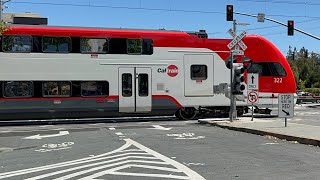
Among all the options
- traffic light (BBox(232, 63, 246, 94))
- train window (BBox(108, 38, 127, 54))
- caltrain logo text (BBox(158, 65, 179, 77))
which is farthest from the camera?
caltrain logo text (BBox(158, 65, 179, 77))

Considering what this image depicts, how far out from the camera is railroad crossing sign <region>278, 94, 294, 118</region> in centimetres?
1638

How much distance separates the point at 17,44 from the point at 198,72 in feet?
27.6

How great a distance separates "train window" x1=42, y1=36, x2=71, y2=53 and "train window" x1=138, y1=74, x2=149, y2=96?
3501 millimetres

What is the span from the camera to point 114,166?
8891 millimetres

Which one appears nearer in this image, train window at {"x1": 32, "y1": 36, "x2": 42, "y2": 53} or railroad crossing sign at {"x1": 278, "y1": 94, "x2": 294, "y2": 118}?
railroad crossing sign at {"x1": 278, "y1": 94, "x2": 294, "y2": 118}

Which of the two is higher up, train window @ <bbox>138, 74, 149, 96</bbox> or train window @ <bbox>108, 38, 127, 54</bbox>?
train window @ <bbox>108, 38, 127, 54</bbox>

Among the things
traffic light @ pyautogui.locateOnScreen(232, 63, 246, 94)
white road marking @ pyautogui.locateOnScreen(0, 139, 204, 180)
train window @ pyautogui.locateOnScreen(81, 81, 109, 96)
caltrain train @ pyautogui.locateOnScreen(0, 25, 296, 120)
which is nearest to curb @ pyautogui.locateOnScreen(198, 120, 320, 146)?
traffic light @ pyautogui.locateOnScreen(232, 63, 246, 94)

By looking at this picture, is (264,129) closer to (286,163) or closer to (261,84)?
(286,163)

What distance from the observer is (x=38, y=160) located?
390 inches

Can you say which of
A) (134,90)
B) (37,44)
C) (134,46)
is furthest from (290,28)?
(37,44)

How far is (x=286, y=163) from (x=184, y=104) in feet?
40.5

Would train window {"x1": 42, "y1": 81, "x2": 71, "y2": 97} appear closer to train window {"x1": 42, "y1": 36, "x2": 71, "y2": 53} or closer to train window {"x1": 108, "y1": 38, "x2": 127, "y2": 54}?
train window {"x1": 42, "y1": 36, "x2": 71, "y2": 53}

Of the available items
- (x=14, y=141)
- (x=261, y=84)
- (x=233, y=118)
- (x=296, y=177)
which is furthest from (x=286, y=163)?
(x=261, y=84)

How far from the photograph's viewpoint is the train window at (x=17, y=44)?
1917cm
